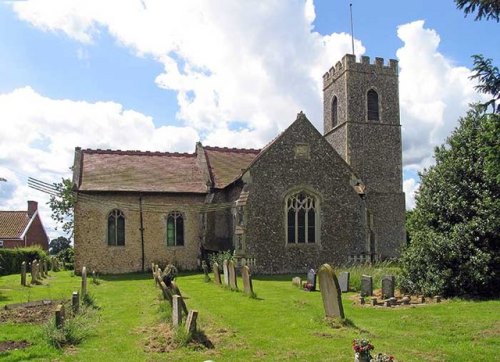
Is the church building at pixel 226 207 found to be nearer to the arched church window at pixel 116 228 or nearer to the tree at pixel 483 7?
the arched church window at pixel 116 228

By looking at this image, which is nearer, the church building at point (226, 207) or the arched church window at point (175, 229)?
the church building at point (226, 207)

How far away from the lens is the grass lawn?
8.59 meters

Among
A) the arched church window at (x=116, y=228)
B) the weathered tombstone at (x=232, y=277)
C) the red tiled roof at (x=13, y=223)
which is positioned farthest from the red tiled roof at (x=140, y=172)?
the red tiled roof at (x=13, y=223)

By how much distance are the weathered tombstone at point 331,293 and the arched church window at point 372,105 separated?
26088 millimetres

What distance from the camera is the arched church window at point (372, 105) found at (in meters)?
35.6

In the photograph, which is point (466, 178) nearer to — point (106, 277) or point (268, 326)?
point (268, 326)

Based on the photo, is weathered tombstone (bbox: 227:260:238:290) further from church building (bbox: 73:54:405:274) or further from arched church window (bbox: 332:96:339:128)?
arched church window (bbox: 332:96:339:128)

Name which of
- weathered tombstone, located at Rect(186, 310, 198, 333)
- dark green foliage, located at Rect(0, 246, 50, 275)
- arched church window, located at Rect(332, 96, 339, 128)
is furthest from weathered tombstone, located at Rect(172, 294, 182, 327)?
arched church window, located at Rect(332, 96, 339, 128)

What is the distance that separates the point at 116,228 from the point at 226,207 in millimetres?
6023

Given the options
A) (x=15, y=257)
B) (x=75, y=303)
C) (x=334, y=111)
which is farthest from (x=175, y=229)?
(x=334, y=111)

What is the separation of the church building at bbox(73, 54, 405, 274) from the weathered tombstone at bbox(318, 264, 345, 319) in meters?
11.5

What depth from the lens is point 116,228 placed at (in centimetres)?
2600

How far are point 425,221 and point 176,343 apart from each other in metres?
9.89

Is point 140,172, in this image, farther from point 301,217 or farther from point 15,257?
point 15,257
